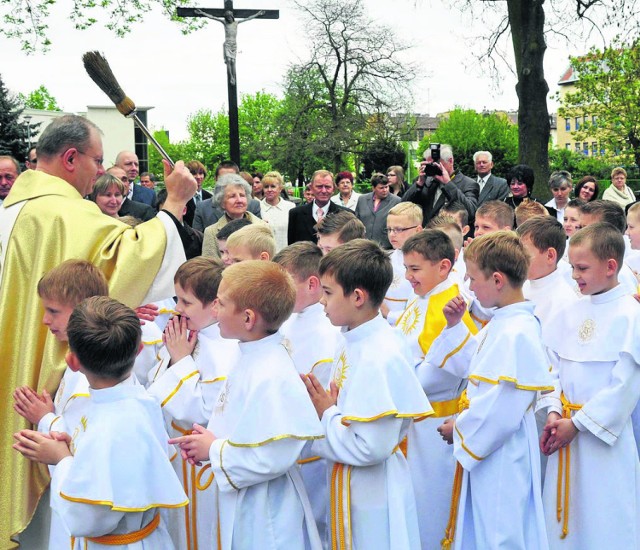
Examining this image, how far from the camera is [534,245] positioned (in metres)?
5.22

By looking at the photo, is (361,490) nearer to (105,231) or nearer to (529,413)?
(529,413)

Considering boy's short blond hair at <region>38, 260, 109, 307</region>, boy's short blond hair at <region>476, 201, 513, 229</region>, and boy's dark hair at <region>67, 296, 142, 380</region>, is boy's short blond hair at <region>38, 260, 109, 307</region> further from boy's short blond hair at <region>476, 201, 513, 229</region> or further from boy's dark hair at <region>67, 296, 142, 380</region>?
boy's short blond hair at <region>476, 201, 513, 229</region>

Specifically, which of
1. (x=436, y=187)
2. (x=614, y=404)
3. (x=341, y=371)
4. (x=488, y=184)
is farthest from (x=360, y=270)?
(x=488, y=184)

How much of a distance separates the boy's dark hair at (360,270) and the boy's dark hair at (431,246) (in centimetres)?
110

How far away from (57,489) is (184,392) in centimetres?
91

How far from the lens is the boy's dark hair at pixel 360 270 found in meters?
3.77

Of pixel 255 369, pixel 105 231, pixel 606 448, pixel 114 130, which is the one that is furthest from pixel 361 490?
pixel 114 130

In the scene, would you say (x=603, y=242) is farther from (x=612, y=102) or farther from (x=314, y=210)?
(x=612, y=102)

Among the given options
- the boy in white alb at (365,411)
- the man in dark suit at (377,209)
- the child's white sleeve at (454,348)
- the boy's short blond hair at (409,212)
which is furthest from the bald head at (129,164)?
the boy in white alb at (365,411)

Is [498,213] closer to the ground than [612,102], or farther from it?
closer to the ground

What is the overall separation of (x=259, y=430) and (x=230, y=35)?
13.8m

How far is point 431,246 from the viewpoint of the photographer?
494cm

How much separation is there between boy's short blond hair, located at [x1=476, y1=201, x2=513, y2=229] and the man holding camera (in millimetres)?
1936

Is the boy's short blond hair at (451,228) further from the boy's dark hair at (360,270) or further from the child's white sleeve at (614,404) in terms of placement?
the boy's dark hair at (360,270)
